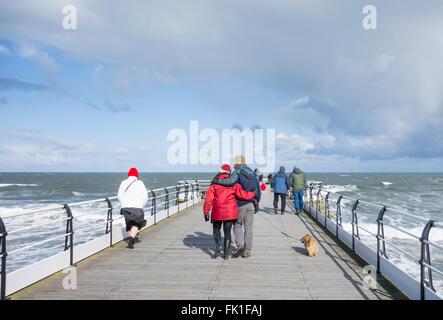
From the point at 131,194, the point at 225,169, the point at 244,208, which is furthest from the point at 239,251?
the point at 131,194

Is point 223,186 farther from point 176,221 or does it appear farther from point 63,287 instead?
point 176,221

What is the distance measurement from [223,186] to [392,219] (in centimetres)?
2405

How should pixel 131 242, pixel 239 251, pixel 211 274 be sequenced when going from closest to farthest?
pixel 211 274
pixel 239 251
pixel 131 242

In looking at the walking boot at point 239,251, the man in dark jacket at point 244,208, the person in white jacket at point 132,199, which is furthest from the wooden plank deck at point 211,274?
the person in white jacket at point 132,199

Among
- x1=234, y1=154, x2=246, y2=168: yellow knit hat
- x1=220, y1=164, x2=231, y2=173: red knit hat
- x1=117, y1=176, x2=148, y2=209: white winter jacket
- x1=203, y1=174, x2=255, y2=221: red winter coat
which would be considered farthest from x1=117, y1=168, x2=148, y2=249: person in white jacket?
x1=234, y1=154, x2=246, y2=168: yellow knit hat

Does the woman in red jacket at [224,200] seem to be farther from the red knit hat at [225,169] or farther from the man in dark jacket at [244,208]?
the man in dark jacket at [244,208]

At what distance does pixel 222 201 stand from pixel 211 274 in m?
1.40

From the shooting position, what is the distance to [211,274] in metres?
5.60

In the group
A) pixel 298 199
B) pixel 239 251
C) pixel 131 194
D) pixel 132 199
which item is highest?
pixel 131 194

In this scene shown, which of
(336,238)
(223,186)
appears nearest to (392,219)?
(336,238)

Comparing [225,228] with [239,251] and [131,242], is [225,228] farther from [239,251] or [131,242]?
[131,242]

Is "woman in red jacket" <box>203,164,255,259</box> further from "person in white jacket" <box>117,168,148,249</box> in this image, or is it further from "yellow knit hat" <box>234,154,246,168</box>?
"person in white jacket" <box>117,168,148,249</box>

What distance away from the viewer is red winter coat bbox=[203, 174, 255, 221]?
21.0 ft
